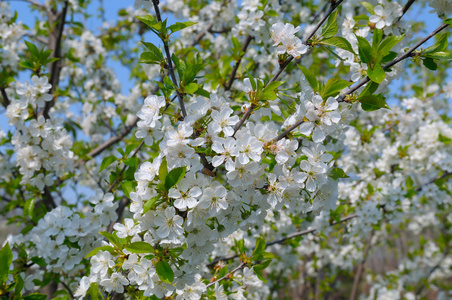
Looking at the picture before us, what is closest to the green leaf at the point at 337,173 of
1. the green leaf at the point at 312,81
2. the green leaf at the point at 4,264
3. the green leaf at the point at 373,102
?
the green leaf at the point at 373,102

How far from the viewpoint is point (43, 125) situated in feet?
8.66

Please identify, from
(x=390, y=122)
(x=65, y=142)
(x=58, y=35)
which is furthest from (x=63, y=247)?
(x=390, y=122)

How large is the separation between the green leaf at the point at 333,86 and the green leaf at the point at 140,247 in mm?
1056

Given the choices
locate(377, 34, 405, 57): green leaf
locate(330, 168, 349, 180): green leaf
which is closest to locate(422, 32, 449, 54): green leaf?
locate(377, 34, 405, 57): green leaf

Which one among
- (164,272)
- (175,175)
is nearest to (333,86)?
(175,175)

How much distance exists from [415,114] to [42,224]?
13.9 feet

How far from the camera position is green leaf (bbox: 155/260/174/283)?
1476mm

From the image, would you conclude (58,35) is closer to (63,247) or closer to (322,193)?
(63,247)

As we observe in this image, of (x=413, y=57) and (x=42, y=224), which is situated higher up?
(x=413, y=57)

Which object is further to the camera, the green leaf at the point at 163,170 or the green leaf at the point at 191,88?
the green leaf at the point at 191,88

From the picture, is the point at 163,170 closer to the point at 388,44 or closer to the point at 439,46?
the point at 388,44

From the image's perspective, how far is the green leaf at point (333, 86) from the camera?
1.48 metres

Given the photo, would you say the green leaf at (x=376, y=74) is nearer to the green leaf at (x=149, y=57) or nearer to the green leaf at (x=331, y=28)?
the green leaf at (x=331, y=28)

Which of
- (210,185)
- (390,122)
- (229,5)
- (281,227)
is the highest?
(229,5)
